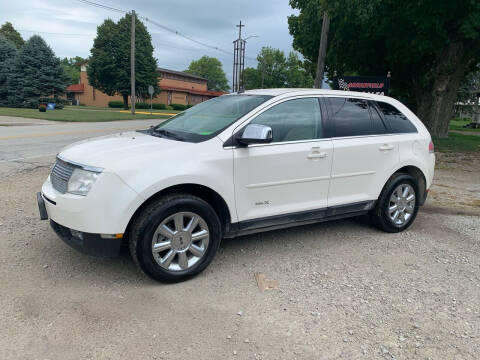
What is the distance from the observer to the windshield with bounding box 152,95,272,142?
12.5ft

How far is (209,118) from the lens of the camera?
13.8ft

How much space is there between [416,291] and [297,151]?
66.2 inches

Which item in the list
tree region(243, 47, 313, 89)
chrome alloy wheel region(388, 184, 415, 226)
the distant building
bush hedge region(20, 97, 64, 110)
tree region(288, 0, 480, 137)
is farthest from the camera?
tree region(243, 47, 313, 89)

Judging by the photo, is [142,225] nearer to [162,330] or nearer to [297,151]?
[162,330]

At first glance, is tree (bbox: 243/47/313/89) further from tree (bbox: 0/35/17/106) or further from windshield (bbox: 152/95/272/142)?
windshield (bbox: 152/95/272/142)

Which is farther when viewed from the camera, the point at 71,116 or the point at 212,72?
the point at 212,72

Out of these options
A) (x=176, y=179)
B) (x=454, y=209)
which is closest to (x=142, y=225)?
(x=176, y=179)

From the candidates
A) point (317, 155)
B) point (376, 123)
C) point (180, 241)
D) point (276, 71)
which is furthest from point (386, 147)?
point (276, 71)

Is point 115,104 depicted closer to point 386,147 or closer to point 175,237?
point 386,147

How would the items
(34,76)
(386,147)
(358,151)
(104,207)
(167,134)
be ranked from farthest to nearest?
(34,76) → (386,147) → (358,151) → (167,134) → (104,207)

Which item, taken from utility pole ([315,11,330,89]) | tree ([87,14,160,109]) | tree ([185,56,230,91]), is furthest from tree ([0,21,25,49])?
utility pole ([315,11,330,89])

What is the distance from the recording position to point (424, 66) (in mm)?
19156

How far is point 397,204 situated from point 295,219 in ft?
5.35

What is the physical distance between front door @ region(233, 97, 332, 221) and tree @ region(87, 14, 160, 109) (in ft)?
153
